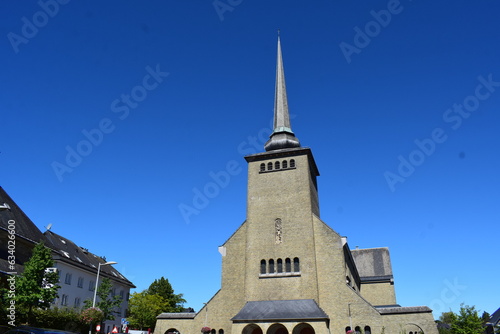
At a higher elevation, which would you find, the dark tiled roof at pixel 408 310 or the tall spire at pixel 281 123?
the tall spire at pixel 281 123

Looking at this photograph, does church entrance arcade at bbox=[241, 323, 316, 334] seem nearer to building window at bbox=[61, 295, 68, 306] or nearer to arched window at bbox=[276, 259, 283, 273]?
arched window at bbox=[276, 259, 283, 273]

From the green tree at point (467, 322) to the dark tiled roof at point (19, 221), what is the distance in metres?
38.7

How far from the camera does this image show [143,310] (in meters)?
54.7

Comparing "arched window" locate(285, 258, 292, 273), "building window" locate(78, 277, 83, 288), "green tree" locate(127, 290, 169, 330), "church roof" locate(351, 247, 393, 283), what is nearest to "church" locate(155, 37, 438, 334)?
"arched window" locate(285, 258, 292, 273)

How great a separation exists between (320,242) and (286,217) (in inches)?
150

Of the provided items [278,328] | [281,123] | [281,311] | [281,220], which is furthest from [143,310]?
[281,123]

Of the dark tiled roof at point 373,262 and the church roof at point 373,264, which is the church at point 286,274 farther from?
the dark tiled roof at point 373,262

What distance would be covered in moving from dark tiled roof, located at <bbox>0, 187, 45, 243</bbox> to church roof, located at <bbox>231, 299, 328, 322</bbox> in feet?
69.3

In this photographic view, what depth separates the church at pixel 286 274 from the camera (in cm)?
2870

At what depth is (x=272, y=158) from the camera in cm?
3769

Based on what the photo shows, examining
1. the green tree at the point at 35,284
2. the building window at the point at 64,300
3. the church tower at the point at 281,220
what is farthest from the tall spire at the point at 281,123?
the building window at the point at 64,300

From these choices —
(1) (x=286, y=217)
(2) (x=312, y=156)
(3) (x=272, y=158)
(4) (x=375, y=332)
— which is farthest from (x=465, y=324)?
(3) (x=272, y=158)

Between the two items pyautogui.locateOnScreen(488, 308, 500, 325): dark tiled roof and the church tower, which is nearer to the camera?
the church tower

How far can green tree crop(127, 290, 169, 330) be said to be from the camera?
5353cm
